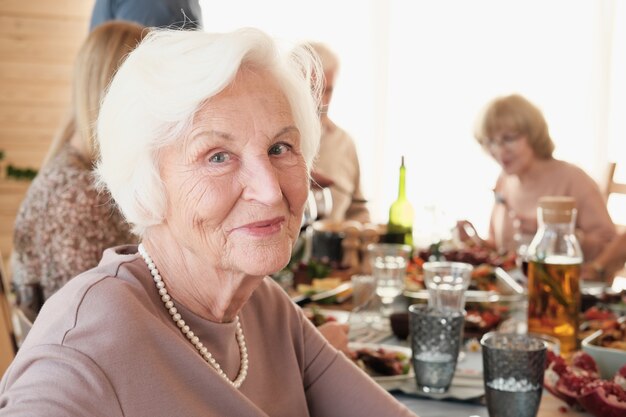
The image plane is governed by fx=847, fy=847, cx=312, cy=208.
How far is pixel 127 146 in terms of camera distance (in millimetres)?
1115

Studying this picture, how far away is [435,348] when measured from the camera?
1555 millimetres

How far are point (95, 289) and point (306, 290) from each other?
135 cm

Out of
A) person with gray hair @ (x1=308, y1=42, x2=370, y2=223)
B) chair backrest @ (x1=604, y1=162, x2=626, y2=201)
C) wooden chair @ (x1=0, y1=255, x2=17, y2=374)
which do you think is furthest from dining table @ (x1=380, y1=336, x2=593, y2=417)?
chair backrest @ (x1=604, y1=162, x2=626, y2=201)

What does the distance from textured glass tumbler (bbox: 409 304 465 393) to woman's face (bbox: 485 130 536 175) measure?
2.25 meters

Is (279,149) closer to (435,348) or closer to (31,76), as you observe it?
(435,348)

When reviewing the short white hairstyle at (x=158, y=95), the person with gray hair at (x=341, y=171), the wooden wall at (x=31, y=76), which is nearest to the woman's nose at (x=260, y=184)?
the short white hairstyle at (x=158, y=95)

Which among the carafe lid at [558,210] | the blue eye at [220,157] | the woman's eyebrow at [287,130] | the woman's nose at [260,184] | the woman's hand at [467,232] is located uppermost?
the woman's eyebrow at [287,130]

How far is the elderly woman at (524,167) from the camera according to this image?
3569mm

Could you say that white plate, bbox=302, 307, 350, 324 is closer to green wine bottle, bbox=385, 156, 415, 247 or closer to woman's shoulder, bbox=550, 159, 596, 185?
green wine bottle, bbox=385, 156, 415, 247

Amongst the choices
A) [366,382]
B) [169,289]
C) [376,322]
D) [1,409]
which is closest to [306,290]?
[376,322]

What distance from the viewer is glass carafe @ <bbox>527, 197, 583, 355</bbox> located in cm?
185

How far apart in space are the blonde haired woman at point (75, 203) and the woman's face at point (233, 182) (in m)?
0.93

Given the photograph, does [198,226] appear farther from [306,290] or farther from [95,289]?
[306,290]

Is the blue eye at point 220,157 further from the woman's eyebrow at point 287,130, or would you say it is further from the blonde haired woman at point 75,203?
the blonde haired woman at point 75,203
